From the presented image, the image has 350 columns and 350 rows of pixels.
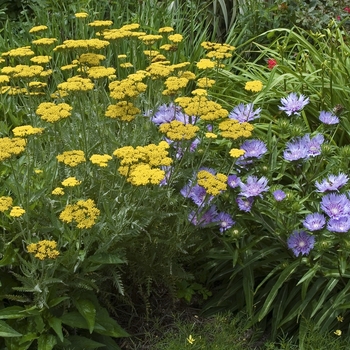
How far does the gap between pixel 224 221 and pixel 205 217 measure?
9 centimetres

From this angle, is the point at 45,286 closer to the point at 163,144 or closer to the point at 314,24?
the point at 163,144

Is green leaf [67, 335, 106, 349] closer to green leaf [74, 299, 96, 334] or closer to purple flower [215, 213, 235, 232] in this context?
green leaf [74, 299, 96, 334]

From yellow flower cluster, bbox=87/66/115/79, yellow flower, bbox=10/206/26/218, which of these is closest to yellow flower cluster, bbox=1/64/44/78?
yellow flower cluster, bbox=87/66/115/79

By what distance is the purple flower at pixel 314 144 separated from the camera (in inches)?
112

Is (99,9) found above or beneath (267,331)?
above

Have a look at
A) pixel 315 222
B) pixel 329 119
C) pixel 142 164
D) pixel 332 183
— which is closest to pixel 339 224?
pixel 315 222

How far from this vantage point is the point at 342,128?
355 cm

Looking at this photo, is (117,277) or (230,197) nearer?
(117,277)

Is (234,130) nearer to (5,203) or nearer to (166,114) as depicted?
(166,114)

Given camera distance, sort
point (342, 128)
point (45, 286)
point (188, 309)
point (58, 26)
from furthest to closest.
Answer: point (58, 26)
point (342, 128)
point (188, 309)
point (45, 286)

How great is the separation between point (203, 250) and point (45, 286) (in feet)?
2.97

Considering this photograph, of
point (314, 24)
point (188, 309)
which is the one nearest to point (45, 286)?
point (188, 309)

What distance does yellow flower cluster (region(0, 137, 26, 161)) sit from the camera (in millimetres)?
2238

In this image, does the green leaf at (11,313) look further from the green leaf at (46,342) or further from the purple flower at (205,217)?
the purple flower at (205,217)
